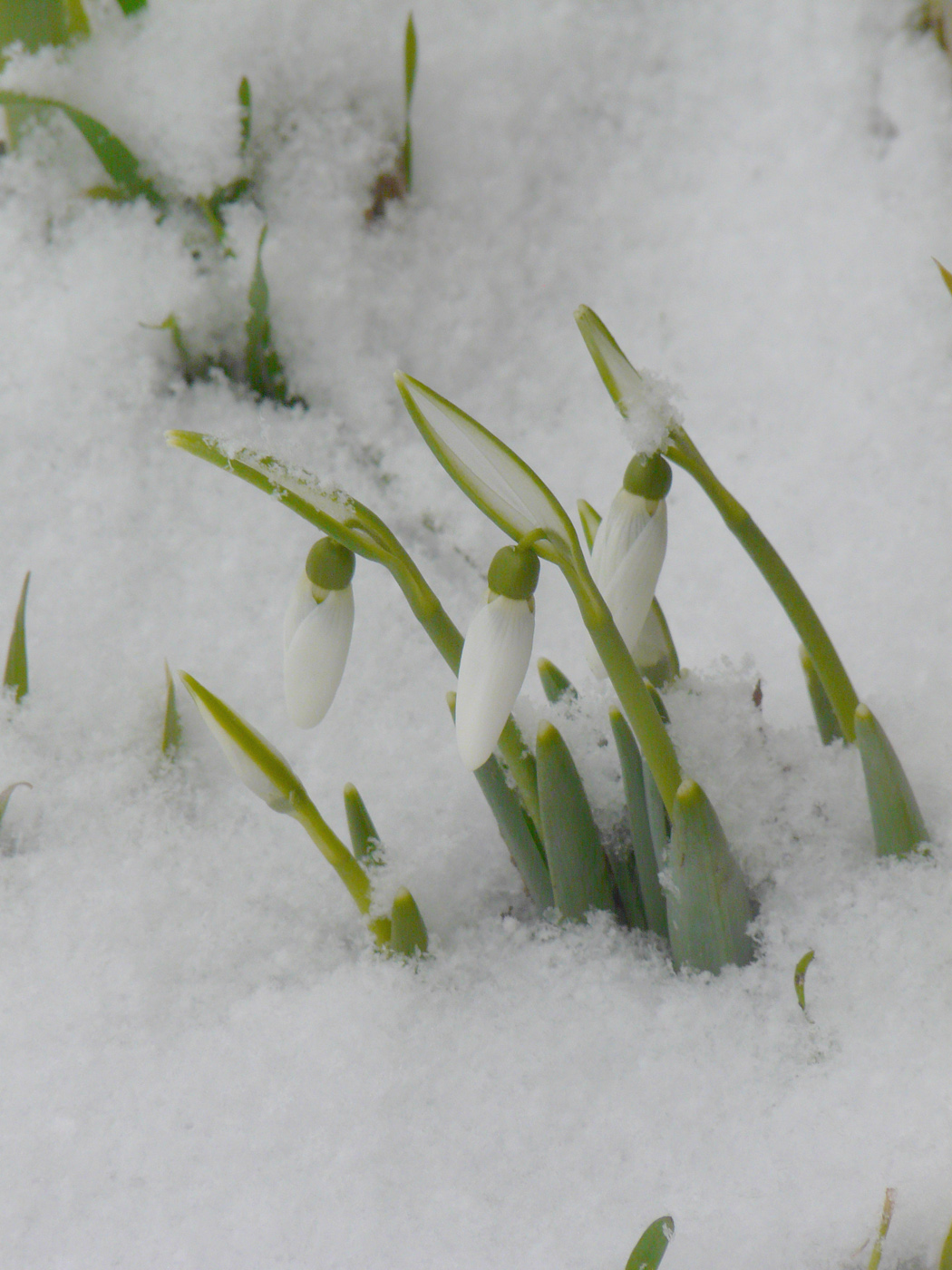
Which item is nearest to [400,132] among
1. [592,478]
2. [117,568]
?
[592,478]

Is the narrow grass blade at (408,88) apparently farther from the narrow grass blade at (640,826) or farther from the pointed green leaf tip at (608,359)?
the narrow grass blade at (640,826)

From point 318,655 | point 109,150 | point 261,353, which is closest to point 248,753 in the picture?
point 318,655

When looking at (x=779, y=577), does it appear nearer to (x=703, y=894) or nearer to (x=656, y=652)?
(x=656, y=652)

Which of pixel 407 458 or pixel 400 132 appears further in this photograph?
pixel 400 132

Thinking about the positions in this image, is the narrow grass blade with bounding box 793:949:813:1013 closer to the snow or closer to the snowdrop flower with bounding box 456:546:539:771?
the snow

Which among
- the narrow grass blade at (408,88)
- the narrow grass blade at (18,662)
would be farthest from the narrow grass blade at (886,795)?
the narrow grass blade at (408,88)

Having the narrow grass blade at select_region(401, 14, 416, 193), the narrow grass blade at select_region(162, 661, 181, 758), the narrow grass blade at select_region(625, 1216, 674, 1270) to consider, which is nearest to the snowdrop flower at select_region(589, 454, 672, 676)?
the narrow grass blade at select_region(625, 1216, 674, 1270)

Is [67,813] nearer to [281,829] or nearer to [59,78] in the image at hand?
[281,829]
